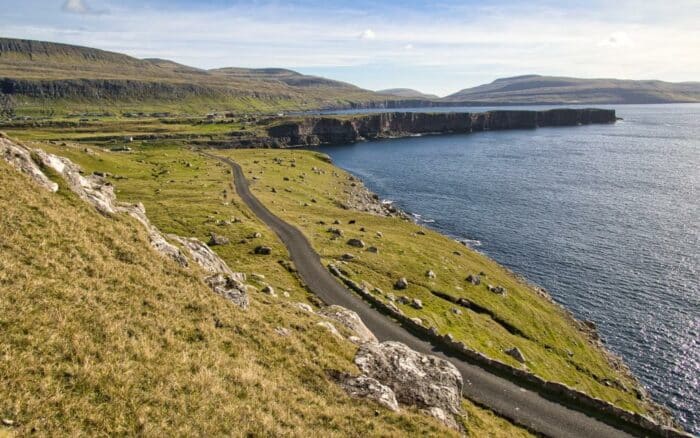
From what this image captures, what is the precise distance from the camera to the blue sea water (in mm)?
59031

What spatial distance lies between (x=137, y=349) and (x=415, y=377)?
53.3ft

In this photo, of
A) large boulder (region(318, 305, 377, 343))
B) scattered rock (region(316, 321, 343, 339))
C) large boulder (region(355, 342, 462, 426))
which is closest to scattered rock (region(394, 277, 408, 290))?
large boulder (region(318, 305, 377, 343))

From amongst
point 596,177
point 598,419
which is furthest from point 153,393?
point 596,177

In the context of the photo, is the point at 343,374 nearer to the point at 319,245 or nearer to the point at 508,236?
the point at 319,245

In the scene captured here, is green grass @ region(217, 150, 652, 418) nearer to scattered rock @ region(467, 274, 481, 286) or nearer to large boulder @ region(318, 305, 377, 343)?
scattered rock @ region(467, 274, 481, 286)

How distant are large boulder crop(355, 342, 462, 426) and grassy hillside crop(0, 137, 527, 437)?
148 centimetres

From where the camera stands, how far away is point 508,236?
98.2 m

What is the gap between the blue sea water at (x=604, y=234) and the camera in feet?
194

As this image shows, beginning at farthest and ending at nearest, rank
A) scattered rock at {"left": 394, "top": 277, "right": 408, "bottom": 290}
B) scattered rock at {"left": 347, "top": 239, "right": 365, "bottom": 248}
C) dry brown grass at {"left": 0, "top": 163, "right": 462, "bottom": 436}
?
scattered rock at {"left": 347, "top": 239, "right": 365, "bottom": 248}, scattered rock at {"left": 394, "top": 277, "right": 408, "bottom": 290}, dry brown grass at {"left": 0, "top": 163, "right": 462, "bottom": 436}

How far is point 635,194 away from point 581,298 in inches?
3244

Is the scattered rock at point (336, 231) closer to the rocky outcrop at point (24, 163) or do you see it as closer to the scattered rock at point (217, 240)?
the scattered rock at point (217, 240)

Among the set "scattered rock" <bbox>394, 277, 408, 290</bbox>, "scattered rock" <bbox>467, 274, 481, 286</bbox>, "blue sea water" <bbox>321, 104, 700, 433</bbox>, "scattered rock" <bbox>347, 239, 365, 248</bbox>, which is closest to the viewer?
"scattered rock" <bbox>394, 277, 408, 290</bbox>

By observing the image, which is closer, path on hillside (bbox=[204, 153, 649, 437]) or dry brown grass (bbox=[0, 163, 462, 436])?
dry brown grass (bbox=[0, 163, 462, 436])

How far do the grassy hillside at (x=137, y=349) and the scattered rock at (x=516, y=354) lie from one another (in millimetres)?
19103
